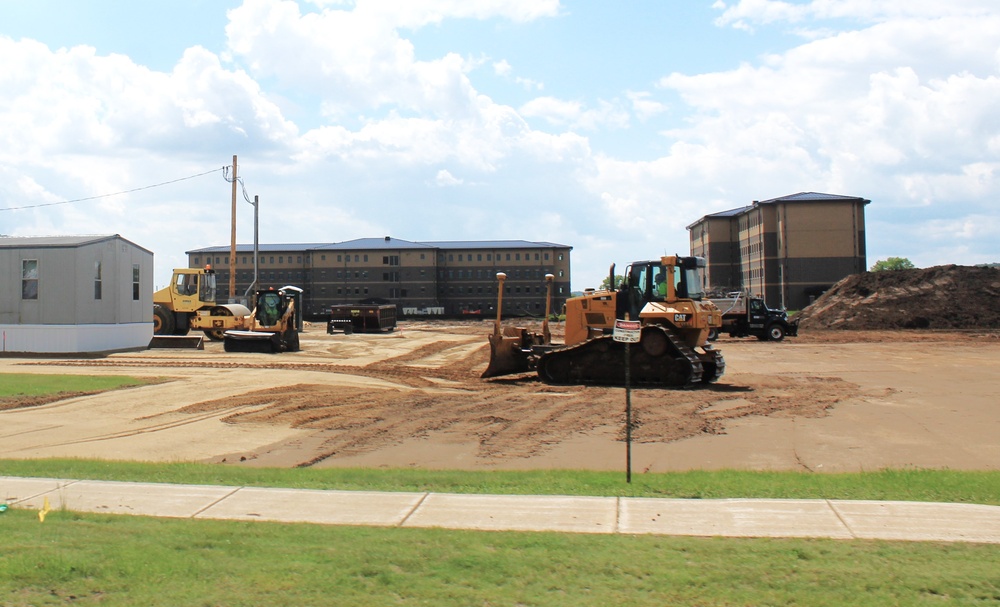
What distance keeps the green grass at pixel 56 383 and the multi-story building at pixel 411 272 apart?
325 feet

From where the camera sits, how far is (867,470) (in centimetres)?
1114

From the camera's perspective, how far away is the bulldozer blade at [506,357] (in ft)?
79.0

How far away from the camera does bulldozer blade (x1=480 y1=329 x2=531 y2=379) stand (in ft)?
79.0

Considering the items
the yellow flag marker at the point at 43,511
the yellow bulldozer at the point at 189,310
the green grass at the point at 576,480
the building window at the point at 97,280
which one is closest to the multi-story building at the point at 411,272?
the yellow bulldozer at the point at 189,310

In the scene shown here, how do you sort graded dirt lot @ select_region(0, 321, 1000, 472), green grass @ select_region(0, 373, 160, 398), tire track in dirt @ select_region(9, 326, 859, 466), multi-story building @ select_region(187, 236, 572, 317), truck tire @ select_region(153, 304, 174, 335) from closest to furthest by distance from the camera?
1. graded dirt lot @ select_region(0, 321, 1000, 472)
2. tire track in dirt @ select_region(9, 326, 859, 466)
3. green grass @ select_region(0, 373, 160, 398)
4. truck tire @ select_region(153, 304, 174, 335)
5. multi-story building @ select_region(187, 236, 572, 317)

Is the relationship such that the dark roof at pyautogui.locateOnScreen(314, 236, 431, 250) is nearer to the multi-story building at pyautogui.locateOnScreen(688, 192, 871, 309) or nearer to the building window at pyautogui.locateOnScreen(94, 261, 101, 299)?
the multi-story building at pyautogui.locateOnScreen(688, 192, 871, 309)

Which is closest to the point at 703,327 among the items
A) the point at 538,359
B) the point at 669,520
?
the point at 538,359

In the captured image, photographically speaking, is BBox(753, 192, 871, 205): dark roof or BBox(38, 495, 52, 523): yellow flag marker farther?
BBox(753, 192, 871, 205): dark roof

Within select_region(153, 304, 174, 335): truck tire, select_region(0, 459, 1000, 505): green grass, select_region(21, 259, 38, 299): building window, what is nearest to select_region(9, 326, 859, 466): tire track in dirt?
select_region(0, 459, 1000, 505): green grass

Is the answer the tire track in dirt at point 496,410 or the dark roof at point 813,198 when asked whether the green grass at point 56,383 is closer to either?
the tire track in dirt at point 496,410

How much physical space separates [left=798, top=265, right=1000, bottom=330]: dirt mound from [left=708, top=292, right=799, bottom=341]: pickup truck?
48.0 ft

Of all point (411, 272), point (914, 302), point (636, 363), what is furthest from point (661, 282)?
point (411, 272)

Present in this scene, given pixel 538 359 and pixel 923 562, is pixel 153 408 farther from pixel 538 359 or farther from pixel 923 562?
pixel 923 562

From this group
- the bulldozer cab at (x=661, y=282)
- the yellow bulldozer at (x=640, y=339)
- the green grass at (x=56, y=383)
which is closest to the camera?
the green grass at (x=56, y=383)
